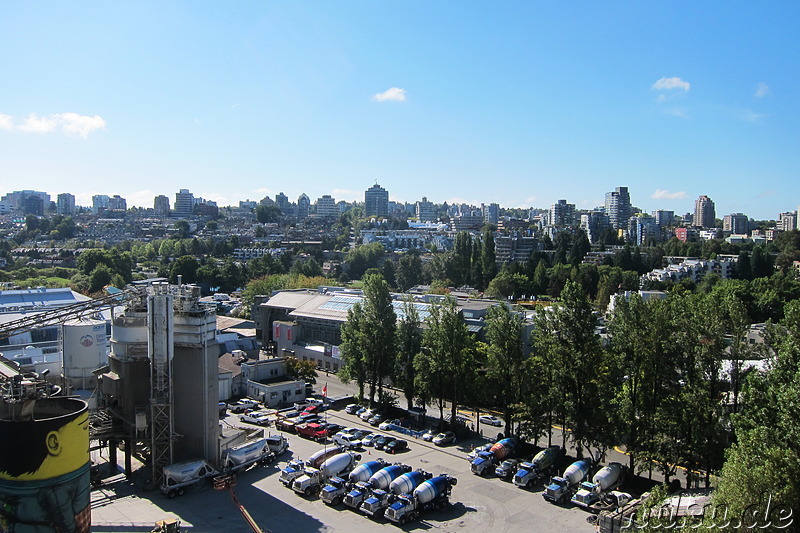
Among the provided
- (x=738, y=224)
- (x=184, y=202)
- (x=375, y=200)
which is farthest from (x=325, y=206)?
(x=738, y=224)

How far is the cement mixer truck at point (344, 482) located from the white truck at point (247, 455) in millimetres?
3310

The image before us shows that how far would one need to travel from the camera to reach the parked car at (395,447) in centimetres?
2198

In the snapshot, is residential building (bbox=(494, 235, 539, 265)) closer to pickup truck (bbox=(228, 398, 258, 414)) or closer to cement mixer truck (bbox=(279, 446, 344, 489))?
pickup truck (bbox=(228, 398, 258, 414))

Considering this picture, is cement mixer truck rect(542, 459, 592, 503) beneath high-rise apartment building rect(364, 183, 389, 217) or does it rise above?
beneath

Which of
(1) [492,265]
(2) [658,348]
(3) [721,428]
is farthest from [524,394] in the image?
(1) [492,265]

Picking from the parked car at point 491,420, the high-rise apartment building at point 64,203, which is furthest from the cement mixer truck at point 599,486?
the high-rise apartment building at point 64,203

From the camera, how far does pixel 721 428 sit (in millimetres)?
16922

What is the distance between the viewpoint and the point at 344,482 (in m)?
18.2

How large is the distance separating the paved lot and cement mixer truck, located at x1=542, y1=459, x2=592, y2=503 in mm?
281

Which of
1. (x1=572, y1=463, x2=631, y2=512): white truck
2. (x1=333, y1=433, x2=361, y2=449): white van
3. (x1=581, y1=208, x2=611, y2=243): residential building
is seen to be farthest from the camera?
(x1=581, y1=208, x2=611, y2=243): residential building

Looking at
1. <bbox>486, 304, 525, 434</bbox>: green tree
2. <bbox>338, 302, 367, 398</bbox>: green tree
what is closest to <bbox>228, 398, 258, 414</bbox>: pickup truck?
<bbox>338, 302, 367, 398</bbox>: green tree

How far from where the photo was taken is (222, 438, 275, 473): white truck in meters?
19.9

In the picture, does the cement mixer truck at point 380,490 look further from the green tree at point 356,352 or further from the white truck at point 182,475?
the green tree at point 356,352

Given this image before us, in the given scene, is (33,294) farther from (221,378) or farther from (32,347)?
(221,378)
